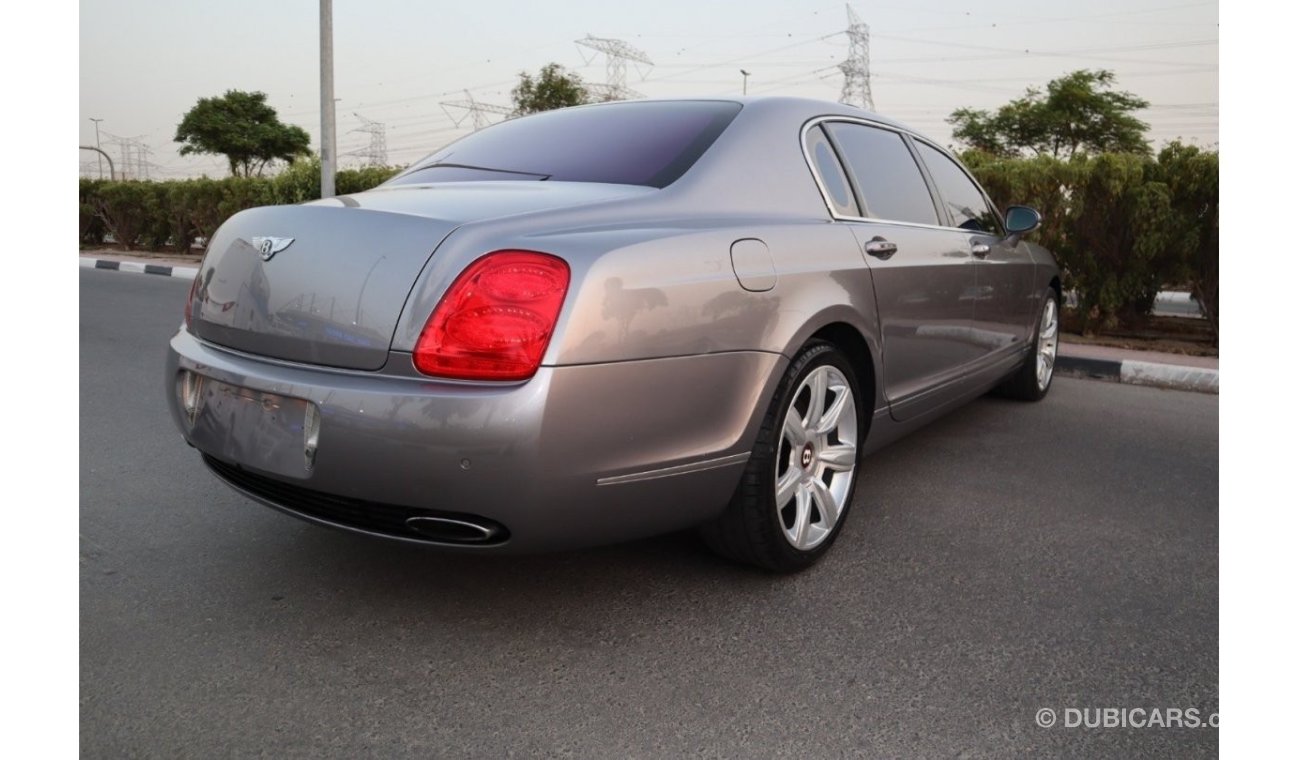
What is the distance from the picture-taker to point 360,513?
2209 mm

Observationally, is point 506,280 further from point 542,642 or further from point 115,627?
point 115,627

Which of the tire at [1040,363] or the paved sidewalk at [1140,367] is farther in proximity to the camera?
the paved sidewalk at [1140,367]

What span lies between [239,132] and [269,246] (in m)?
50.1

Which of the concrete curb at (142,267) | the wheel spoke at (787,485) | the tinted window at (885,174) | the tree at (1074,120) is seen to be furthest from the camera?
the tree at (1074,120)

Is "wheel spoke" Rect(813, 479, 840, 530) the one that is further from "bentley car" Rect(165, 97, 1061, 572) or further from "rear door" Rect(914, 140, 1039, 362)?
"rear door" Rect(914, 140, 1039, 362)

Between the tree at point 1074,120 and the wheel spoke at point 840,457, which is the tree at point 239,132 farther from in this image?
the wheel spoke at point 840,457

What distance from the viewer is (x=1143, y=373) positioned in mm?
6445

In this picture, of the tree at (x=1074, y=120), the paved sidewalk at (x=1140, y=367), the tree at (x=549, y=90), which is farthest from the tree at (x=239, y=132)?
the paved sidewalk at (x=1140, y=367)

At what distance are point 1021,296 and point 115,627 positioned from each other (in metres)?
3.87

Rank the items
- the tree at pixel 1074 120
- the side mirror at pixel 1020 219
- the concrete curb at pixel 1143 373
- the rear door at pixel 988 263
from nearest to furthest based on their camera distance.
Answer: the rear door at pixel 988 263 < the side mirror at pixel 1020 219 < the concrete curb at pixel 1143 373 < the tree at pixel 1074 120

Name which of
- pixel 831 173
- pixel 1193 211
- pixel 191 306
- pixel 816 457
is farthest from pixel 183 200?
pixel 816 457

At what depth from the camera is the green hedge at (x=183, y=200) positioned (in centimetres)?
1612

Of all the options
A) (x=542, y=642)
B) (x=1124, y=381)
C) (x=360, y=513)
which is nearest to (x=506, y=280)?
(x=360, y=513)

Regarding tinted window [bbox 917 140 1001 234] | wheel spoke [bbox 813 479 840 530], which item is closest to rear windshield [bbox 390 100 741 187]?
wheel spoke [bbox 813 479 840 530]
